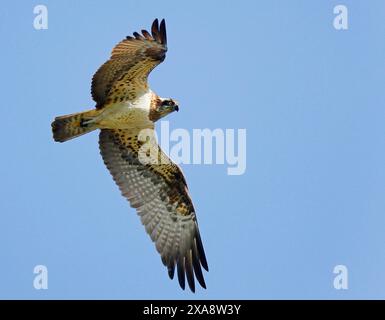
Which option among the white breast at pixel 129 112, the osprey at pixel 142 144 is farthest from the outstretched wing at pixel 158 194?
the white breast at pixel 129 112

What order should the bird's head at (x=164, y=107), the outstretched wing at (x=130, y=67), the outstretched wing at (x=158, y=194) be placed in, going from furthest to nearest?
1. the outstretched wing at (x=158, y=194)
2. the bird's head at (x=164, y=107)
3. the outstretched wing at (x=130, y=67)

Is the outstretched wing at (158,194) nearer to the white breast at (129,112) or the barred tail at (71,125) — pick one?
the white breast at (129,112)

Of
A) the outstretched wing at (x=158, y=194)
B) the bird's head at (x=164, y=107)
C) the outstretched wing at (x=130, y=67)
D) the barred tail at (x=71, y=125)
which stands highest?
the outstretched wing at (x=130, y=67)

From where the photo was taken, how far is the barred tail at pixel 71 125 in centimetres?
1227

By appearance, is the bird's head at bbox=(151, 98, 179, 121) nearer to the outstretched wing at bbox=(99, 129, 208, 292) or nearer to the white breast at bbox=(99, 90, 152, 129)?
the white breast at bbox=(99, 90, 152, 129)

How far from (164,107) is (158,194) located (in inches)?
55.2

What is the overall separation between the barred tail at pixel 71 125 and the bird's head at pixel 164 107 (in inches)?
29.0

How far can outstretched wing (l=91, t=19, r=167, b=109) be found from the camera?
39.9ft

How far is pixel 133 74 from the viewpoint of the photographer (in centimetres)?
1236

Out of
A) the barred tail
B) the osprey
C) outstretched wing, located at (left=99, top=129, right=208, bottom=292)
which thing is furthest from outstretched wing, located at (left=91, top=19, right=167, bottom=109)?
outstretched wing, located at (left=99, top=129, right=208, bottom=292)

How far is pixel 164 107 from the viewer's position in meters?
12.4
